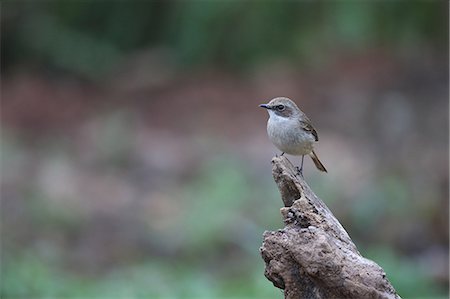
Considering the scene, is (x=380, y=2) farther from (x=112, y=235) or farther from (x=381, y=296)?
(x=381, y=296)

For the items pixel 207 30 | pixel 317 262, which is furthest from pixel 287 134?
pixel 207 30

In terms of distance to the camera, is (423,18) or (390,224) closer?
(390,224)

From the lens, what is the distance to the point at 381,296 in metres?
3.91

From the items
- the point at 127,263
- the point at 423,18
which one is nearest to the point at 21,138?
the point at 127,263

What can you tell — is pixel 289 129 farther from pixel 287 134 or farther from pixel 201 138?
pixel 201 138

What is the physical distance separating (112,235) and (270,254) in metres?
6.41

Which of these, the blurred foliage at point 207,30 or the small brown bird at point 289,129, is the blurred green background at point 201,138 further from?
the small brown bird at point 289,129

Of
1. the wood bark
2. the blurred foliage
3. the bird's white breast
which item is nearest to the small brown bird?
the bird's white breast

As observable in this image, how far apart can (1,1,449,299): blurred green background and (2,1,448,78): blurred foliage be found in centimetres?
3

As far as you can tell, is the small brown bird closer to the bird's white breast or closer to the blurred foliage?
the bird's white breast

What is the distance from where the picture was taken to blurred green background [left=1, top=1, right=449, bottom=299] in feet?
31.4

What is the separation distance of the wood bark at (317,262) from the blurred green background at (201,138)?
4.13 metres

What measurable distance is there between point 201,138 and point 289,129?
22.1 ft

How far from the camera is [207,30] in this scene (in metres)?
13.3
